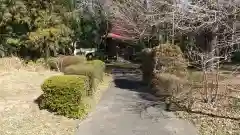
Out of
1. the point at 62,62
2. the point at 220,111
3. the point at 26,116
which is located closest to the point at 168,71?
the point at 220,111

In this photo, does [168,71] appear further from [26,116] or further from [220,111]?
[26,116]

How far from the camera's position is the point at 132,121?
36.1ft

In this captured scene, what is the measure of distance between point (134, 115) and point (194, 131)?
89.0 inches

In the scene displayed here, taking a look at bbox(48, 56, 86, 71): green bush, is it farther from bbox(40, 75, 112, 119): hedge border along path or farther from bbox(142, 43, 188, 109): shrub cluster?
bbox(40, 75, 112, 119): hedge border along path

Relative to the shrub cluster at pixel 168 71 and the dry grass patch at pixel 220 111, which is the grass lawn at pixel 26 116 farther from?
the dry grass patch at pixel 220 111

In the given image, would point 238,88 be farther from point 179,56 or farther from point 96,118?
point 96,118

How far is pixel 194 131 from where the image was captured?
10203 millimetres

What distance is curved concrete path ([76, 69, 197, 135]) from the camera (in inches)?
390

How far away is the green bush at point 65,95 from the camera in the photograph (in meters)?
11.2

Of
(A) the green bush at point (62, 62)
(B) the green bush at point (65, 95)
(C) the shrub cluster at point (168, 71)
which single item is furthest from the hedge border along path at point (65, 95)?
(A) the green bush at point (62, 62)

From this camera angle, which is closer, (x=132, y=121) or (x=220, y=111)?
(x=132, y=121)

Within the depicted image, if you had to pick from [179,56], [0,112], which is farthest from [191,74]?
[0,112]

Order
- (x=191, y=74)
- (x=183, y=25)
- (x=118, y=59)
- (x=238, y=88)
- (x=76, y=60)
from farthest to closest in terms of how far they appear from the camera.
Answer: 1. (x=118, y=59)
2. (x=76, y=60)
3. (x=191, y=74)
4. (x=238, y=88)
5. (x=183, y=25)

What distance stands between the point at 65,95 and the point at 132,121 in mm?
1962
